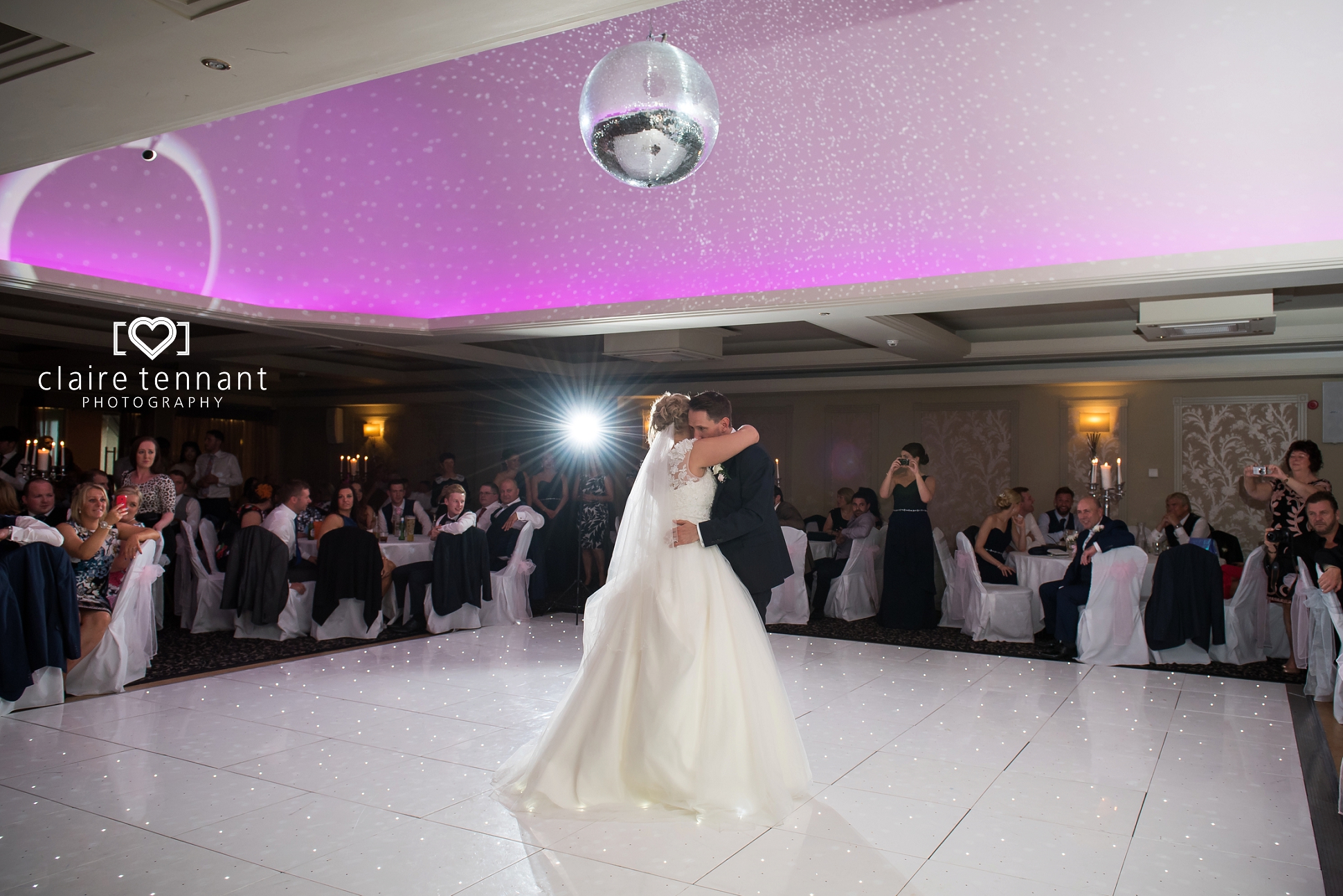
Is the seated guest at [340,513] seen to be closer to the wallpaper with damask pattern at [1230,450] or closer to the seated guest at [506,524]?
the seated guest at [506,524]

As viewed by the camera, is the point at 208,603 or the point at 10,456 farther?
the point at 10,456

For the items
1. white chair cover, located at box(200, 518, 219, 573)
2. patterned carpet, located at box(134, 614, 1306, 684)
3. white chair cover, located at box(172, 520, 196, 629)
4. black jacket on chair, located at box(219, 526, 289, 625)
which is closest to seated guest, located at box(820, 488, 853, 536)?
patterned carpet, located at box(134, 614, 1306, 684)

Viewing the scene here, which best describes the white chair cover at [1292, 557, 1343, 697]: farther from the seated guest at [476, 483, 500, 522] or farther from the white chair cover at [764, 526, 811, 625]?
the seated guest at [476, 483, 500, 522]

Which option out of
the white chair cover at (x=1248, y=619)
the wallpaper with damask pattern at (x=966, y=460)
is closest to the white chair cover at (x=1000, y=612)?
the white chair cover at (x=1248, y=619)

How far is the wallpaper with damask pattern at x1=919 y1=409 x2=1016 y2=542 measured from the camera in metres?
10.4

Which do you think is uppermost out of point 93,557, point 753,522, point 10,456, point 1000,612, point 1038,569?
point 10,456

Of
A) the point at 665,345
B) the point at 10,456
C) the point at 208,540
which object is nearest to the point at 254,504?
the point at 208,540

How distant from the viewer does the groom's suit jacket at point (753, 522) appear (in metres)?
3.40

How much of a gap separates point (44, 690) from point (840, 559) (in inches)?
243

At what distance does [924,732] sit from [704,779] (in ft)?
5.29

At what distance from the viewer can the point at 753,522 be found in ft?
11.1

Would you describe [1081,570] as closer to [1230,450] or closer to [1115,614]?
[1115,614]

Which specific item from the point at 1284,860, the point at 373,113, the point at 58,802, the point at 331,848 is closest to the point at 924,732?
the point at 1284,860

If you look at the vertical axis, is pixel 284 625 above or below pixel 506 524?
below
